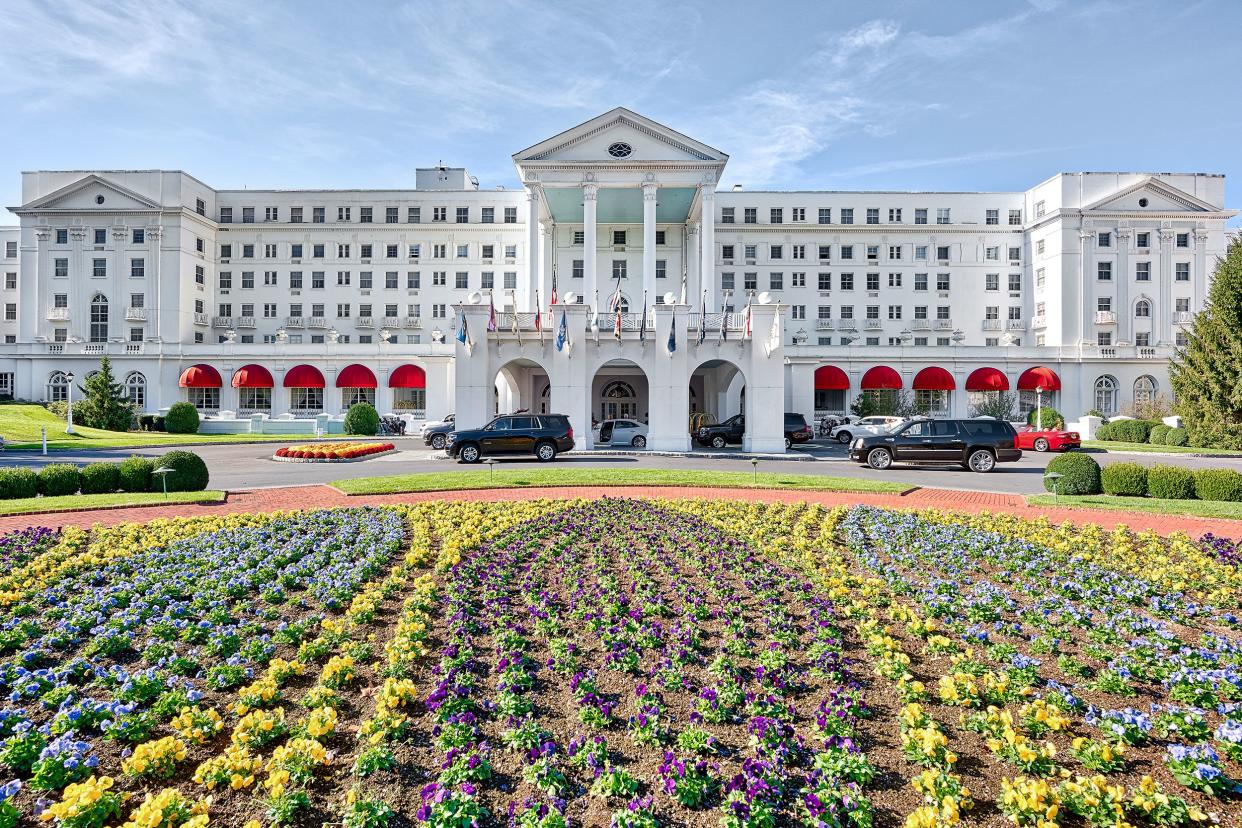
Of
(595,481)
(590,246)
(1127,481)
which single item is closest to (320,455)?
(595,481)

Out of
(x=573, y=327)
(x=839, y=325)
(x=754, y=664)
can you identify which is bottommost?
(x=754, y=664)

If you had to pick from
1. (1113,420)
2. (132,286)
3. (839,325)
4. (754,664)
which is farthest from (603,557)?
(132,286)

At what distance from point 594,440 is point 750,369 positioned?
27.7 feet

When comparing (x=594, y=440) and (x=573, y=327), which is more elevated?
(x=573, y=327)

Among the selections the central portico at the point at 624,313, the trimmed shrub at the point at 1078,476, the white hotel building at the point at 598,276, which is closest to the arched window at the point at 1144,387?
the white hotel building at the point at 598,276

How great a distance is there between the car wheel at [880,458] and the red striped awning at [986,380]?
30.5 meters

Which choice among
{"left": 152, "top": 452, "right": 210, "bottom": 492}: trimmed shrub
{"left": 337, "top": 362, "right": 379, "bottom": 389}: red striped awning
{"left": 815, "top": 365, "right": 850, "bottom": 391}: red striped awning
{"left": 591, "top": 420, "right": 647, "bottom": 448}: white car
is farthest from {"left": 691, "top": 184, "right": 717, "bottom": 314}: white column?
Answer: {"left": 152, "top": 452, "right": 210, "bottom": 492}: trimmed shrub

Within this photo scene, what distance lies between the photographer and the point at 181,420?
143 ft

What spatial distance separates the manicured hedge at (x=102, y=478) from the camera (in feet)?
53.5

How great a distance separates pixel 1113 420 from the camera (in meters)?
44.0

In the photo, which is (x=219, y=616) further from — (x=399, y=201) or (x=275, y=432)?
(x=399, y=201)

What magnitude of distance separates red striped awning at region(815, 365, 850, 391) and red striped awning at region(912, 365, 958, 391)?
5.53 metres

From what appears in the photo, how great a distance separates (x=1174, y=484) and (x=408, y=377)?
4513 cm

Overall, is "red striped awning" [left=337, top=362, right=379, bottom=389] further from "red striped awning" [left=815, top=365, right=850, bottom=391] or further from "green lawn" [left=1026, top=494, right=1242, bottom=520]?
"green lawn" [left=1026, top=494, right=1242, bottom=520]
